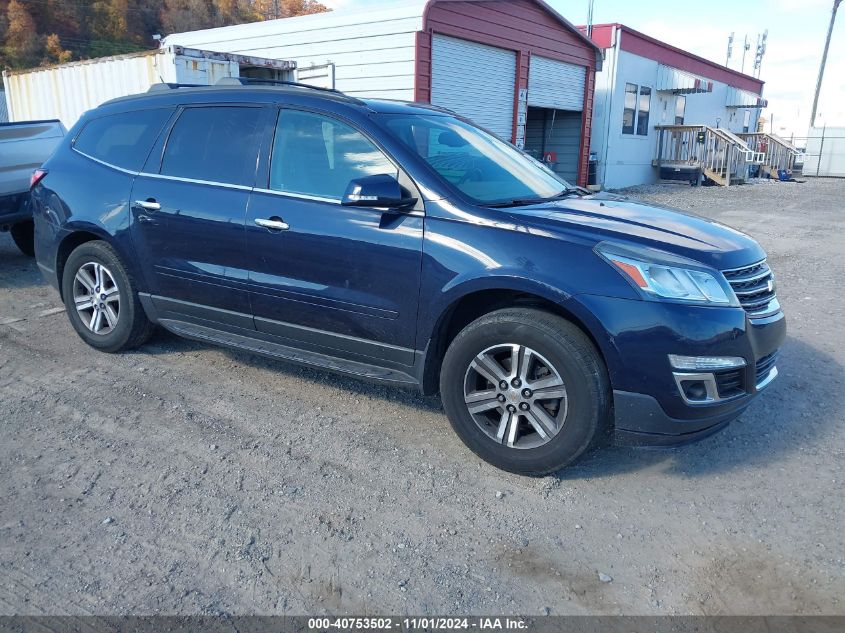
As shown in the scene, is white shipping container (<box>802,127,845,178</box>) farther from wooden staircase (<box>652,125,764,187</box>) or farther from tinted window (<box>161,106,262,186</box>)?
tinted window (<box>161,106,262,186</box>)

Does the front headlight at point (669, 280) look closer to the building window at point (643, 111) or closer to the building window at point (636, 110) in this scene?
the building window at point (636, 110)

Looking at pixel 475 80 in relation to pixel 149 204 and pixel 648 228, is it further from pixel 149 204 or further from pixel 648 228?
pixel 648 228

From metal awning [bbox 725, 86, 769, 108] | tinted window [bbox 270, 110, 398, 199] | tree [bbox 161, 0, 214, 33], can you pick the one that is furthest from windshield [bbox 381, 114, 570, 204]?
tree [bbox 161, 0, 214, 33]

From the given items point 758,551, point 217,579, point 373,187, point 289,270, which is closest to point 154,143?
point 289,270

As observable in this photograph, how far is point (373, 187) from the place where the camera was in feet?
11.4

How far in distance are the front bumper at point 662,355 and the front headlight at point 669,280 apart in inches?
2.2

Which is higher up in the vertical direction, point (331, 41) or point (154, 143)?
point (331, 41)

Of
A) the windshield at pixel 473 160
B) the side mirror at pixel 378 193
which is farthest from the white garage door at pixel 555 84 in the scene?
the side mirror at pixel 378 193

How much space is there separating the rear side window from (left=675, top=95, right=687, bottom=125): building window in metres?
25.0

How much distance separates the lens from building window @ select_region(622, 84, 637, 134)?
22016 mm

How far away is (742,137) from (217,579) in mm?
31998

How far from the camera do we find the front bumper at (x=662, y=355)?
306 centimetres

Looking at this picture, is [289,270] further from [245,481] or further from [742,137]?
[742,137]

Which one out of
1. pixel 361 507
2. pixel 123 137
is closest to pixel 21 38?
pixel 123 137
